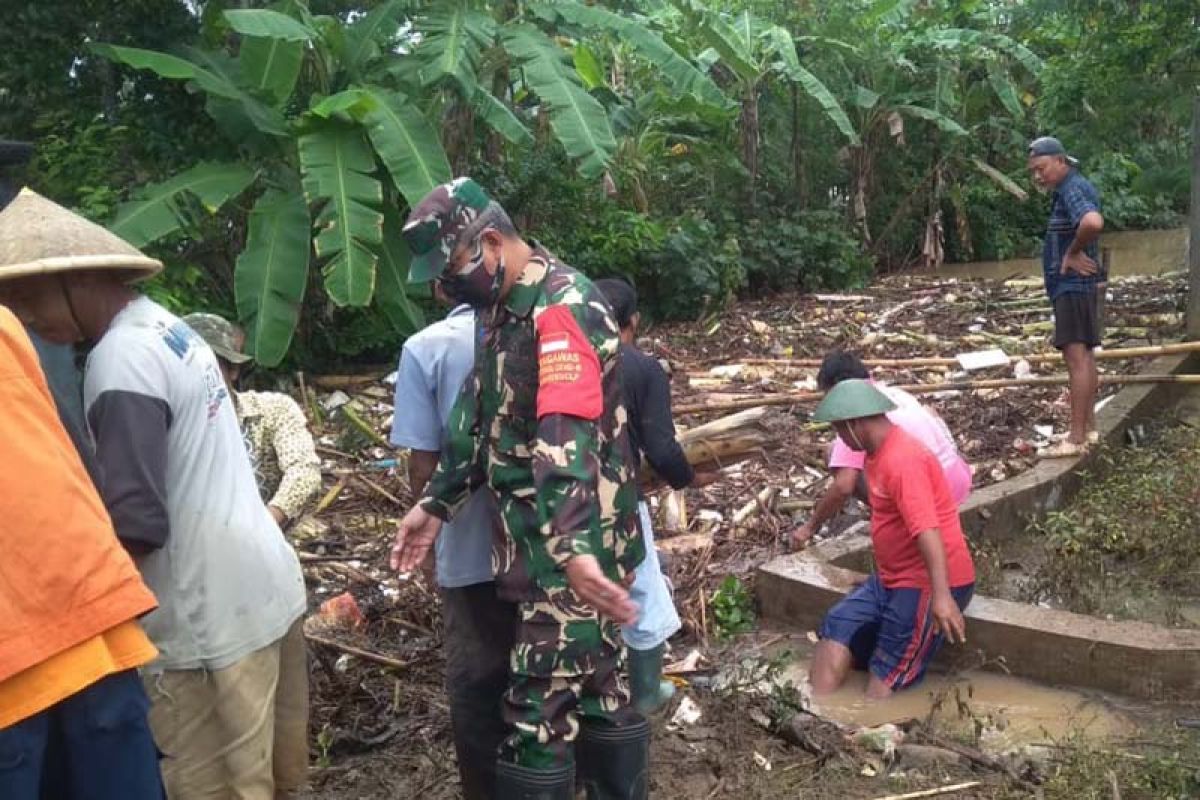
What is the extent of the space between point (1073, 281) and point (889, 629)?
3.13 m

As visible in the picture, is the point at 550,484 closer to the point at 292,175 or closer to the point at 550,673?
the point at 550,673

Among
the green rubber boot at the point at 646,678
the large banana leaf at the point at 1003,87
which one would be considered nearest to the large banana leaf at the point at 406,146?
the green rubber boot at the point at 646,678

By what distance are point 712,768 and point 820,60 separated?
13943 millimetres

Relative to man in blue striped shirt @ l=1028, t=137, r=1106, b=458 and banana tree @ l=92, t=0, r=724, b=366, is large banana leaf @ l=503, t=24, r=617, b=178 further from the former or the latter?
man in blue striped shirt @ l=1028, t=137, r=1106, b=458

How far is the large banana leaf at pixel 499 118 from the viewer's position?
9398mm

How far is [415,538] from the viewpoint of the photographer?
3184mm

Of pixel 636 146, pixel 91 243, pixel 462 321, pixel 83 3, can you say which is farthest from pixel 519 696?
pixel 636 146

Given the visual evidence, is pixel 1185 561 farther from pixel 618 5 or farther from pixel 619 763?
pixel 618 5

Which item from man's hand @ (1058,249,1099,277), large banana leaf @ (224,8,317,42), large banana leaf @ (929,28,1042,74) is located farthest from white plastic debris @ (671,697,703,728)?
large banana leaf @ (929,28,1042,74)

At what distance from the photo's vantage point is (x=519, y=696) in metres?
2.86

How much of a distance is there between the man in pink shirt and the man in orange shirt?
3112 millimetres

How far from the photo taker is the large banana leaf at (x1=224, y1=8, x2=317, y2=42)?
25.3ft

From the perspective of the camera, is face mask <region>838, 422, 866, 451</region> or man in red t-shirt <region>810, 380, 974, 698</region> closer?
man in red t-shirt <region>810, 380, 974, 698</region>

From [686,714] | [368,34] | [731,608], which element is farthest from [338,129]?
[686,714]
